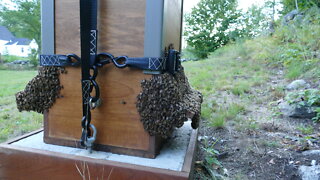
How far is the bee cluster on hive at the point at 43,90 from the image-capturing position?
1074 millimetres

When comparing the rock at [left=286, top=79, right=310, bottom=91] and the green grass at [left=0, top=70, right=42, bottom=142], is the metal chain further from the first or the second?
the rock at [left=286, top=79, right=310, bottom=91]

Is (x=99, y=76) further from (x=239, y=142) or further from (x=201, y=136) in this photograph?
(x=239, y=142)

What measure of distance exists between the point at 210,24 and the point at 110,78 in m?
12.8

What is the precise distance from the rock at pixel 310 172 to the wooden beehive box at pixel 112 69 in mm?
918

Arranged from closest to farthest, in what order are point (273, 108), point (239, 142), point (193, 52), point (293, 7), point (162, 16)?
point (162, 16) → point (239, 142) → point (273, 108) → point (293, 7) → point (193, 52)

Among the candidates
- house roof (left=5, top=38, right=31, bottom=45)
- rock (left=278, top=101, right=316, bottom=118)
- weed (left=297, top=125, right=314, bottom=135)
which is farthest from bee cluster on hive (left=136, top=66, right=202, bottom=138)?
house roof (left=5, top=38, right=31, bottom=45)

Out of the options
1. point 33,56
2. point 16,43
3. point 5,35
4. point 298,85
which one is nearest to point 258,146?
point 298,85

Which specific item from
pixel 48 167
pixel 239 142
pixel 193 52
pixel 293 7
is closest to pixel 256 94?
pixel 239 142

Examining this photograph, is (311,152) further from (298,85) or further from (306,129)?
(298,85)

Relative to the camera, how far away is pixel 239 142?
6.17ft

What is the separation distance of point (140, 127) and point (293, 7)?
834 centimetres

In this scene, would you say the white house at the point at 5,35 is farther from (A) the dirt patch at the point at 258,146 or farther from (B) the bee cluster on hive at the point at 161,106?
(B) the bee cluster on hive at the point at 161,106

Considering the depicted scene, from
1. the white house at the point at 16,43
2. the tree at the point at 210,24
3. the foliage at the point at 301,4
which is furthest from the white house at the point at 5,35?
the foliage at the point at 301,4

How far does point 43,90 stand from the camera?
42.9 inches
